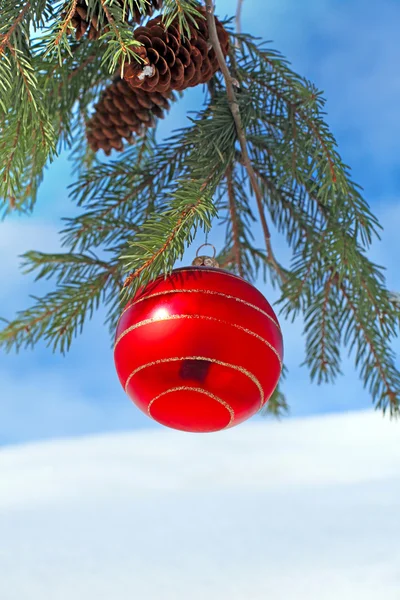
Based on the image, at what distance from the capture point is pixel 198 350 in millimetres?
596

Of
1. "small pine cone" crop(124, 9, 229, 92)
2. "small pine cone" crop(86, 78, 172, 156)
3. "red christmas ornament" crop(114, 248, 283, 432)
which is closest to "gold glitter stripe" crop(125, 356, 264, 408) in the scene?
A: "red christmas ornament" crop(114, 248, 283, 432)

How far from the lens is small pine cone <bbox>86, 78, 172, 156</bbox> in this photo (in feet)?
2.89

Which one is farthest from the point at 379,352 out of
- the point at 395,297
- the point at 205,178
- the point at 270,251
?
the point at 205,178

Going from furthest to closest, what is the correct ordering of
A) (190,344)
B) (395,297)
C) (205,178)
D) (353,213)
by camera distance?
(395,297), (353,213), (205,178), (190,344)

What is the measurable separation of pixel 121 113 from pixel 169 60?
0.17m

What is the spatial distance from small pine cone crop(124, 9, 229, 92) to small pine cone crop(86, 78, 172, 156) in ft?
0.32

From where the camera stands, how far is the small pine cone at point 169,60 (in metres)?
0.70

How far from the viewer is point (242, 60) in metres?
0.90

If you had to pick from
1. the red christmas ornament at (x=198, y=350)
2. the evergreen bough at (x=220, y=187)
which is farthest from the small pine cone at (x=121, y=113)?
the red christmas ornament at (x=198, y=350)

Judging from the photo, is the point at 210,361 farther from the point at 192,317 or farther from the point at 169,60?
the point at 169,60

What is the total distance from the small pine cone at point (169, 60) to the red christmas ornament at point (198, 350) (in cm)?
19

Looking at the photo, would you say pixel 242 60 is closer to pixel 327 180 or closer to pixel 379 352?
pixel 327 180

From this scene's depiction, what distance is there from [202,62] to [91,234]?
26 centimetres

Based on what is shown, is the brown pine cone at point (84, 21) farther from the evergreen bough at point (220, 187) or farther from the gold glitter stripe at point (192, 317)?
the gold glitter stripe at point (192, 317)
